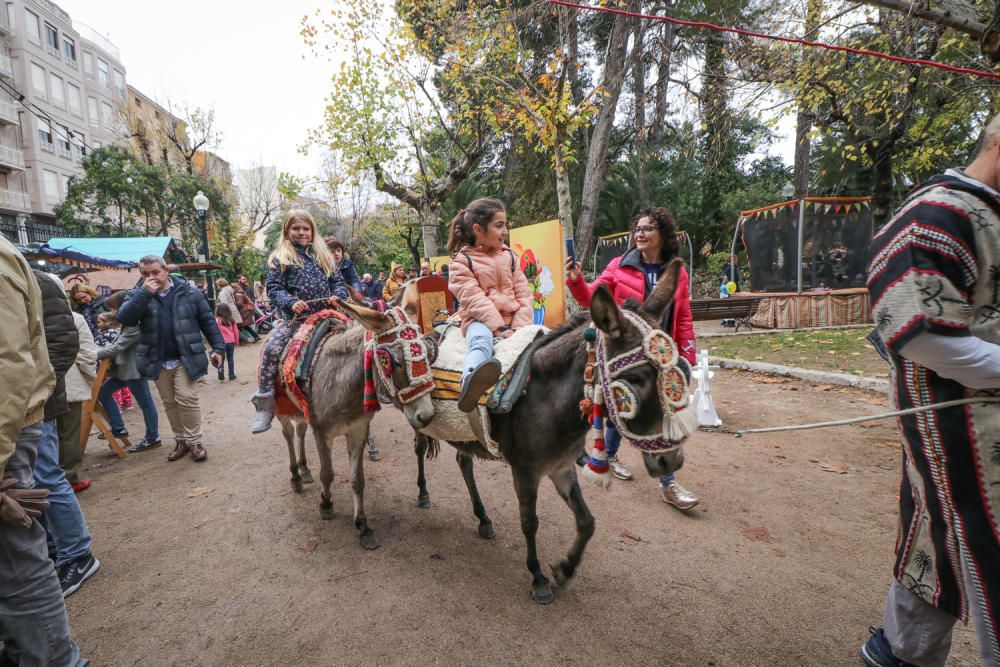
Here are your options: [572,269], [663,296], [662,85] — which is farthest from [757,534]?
[662,85]

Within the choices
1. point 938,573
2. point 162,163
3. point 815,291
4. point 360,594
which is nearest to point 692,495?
point 938,573

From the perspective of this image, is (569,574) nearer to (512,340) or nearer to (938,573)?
(512,340)

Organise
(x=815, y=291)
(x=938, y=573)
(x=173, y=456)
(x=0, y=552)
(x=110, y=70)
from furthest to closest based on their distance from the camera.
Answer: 1. (x=110, y=70)
2. (x=815, y=291)
3. (x=173, y=456)
4. (x=0, y=552)
5. (x=938, y=573)

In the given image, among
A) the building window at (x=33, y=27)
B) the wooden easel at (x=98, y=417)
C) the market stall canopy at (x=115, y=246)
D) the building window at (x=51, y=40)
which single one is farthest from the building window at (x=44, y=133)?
the wooden easel at (x=98, y=417)

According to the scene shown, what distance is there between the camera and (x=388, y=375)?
2.79 m

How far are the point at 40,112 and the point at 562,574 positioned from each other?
131 feet

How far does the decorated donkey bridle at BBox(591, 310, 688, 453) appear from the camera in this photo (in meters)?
1.83

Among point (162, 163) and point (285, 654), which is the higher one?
point (162, 163)

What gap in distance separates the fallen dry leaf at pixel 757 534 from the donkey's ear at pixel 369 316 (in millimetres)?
2979

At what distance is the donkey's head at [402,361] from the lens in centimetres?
270

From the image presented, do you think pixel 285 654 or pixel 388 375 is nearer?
pixel 285 654

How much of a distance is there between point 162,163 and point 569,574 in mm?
29793

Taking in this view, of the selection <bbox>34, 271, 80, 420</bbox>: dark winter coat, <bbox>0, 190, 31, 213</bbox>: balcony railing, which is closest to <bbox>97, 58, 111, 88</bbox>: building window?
<bbox>0, 190, 31, 213</bbox>: balcony railing

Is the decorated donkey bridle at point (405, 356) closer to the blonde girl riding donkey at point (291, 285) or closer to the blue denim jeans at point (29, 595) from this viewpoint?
the blonde girl riding donkey at point (291, 285)
